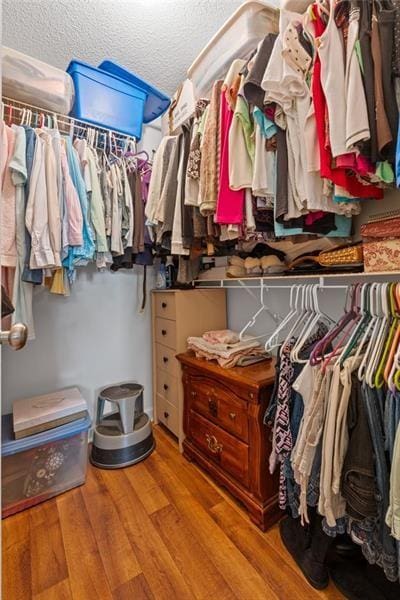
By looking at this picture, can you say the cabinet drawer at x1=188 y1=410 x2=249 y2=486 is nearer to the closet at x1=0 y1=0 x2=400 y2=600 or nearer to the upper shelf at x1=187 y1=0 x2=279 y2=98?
the closet at x1=0 y1=0 x2=400 y2=600

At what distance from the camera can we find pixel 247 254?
1.62m

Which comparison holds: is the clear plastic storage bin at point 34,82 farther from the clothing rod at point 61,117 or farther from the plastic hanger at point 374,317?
the plastic hanger at point 374,317

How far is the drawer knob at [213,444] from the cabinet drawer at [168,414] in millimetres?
338

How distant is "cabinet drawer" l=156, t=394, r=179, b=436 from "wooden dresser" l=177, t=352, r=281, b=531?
0.17 meters

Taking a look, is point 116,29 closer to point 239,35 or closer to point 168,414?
point 239,35

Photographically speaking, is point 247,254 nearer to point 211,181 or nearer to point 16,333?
point 211,181

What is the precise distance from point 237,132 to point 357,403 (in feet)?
3.51

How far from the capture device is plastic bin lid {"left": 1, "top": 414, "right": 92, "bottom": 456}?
1.34m

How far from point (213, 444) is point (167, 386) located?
553 mm

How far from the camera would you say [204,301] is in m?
1.90

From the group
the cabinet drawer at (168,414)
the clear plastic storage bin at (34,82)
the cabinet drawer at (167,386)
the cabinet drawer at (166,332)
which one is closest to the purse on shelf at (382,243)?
the cabinet drawer at (166,332)

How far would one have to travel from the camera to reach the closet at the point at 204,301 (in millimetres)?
861

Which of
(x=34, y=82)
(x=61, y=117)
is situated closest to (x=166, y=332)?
(x=61, y=117)

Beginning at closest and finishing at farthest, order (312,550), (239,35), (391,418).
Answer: (391,418)
(312,550)
(239,35)
